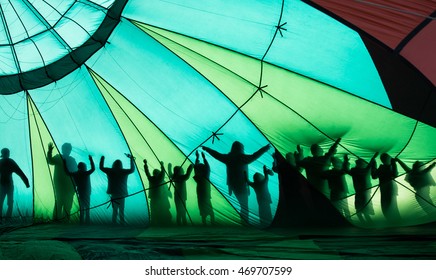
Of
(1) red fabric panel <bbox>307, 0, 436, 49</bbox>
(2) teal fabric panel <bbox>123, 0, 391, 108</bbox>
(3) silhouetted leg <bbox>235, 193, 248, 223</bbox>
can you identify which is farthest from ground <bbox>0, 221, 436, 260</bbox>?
(1) red fabric panel <bbox>307, 0, 436, 49</bbox>

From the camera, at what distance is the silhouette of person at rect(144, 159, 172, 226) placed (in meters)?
4.46

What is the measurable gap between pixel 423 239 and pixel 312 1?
174 cm

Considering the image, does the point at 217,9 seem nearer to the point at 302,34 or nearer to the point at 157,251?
the point at 302,34

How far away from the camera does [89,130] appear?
4.55 meters

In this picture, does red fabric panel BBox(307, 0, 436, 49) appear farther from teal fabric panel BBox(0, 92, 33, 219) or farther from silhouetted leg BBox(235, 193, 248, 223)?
teal fabric panel BBox(0, 92, 33, 219)

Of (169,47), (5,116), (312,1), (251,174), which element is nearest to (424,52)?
(312,1)

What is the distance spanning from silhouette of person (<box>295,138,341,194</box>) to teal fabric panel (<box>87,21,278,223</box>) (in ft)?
0.78

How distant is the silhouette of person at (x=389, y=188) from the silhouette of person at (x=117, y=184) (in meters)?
1.85

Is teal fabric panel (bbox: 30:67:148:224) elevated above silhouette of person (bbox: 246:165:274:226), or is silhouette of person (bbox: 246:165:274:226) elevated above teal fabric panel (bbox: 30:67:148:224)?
teal fabric panel (bbox: 30:67:148:224)

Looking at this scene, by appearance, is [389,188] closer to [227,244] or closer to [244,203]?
[244,203]

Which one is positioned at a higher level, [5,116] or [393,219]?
[5,116]

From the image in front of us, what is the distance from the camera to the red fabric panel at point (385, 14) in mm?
3566

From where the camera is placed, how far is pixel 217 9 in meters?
3.97

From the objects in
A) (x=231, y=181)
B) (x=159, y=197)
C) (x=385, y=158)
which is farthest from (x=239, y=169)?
(x=385, y=158)
